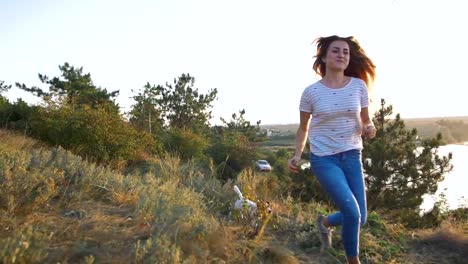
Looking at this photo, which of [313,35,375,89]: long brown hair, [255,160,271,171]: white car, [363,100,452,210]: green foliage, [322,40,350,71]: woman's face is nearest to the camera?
[322,40,350,71]: woman's face

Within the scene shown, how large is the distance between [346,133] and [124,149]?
1089cm

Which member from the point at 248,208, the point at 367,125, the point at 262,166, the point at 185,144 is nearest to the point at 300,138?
A: the point at 367,125

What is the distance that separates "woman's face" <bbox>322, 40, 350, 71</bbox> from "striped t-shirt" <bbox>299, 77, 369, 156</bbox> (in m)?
0.17

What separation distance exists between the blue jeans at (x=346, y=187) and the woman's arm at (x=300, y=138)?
16 cm

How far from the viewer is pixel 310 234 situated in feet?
15.3

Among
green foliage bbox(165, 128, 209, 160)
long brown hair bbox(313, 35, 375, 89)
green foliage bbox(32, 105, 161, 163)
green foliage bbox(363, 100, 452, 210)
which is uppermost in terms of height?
long brown hair bbox(313, 35, 375, 89)

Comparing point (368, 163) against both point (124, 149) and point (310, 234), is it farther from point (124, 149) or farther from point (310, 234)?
point (310, 234)

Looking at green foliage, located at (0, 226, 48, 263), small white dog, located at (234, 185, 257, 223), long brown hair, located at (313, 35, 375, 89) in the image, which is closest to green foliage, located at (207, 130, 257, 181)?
small white dog, located at (234, 185, 257, 223)

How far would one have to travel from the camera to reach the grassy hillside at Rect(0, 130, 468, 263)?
3.01 meters

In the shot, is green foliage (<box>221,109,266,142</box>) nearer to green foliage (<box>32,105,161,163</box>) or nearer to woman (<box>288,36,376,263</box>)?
green foliage (<box>32,105,161,163</box>)

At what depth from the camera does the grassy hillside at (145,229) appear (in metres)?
3.01

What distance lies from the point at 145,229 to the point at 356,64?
2.30 metres

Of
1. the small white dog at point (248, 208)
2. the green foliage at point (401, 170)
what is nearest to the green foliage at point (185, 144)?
the green foliage at point (401, 170)

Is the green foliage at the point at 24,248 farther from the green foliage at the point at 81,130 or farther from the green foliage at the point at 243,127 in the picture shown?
the green foliage at the point at 243,127
